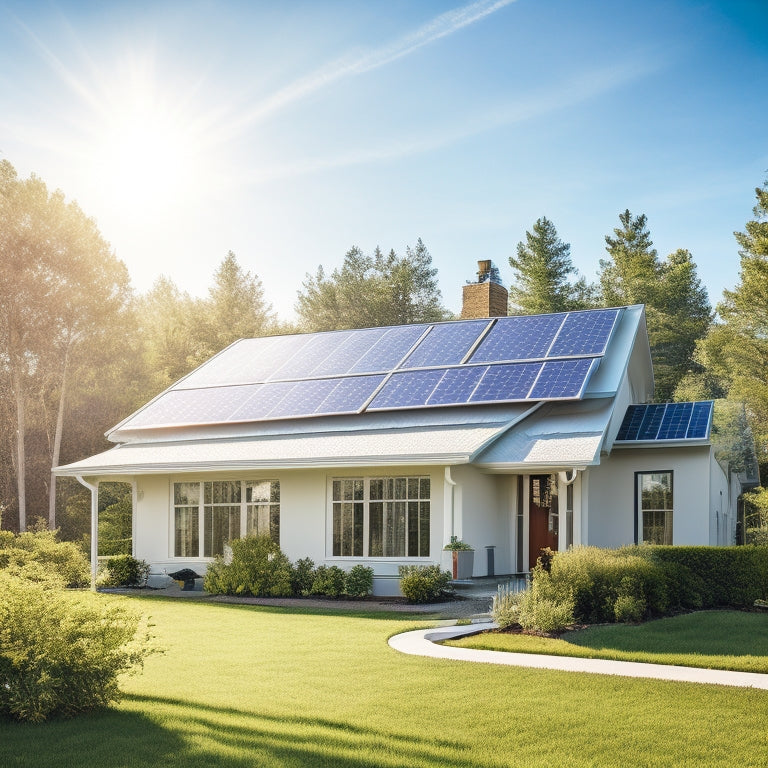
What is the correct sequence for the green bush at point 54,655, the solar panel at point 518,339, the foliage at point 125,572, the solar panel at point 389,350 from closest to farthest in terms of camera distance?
the green bush at point 54,655 < the solar panel at point 518,339 < the foliage at point 125,572 < the solar panel at point 389,350

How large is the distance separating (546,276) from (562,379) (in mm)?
28863

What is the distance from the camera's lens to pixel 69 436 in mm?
36375

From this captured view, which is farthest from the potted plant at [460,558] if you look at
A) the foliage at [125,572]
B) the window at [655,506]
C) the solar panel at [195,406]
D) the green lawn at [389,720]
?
the foliage at [125,572]

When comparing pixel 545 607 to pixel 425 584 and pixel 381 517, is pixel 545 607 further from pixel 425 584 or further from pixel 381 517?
pixel 381 517

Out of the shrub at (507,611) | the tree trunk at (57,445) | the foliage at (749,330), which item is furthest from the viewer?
the tree trunk at (57,445)

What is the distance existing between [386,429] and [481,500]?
2653 mm

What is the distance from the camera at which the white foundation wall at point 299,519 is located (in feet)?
57.8

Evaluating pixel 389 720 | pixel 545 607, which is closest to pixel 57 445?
pixel 545 607

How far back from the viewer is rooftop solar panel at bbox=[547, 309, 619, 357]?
19.5 m

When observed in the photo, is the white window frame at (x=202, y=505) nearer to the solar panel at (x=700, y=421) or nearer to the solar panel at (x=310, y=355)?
the solar panel at (x=310, y=355)

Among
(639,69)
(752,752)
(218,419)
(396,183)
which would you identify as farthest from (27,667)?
(396,183)

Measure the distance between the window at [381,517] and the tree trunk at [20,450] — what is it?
19004 millimetres

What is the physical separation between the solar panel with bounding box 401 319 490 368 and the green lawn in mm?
11077

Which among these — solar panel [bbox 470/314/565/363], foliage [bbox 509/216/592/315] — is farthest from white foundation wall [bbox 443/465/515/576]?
foliage [bbox 509/216/592/315]
